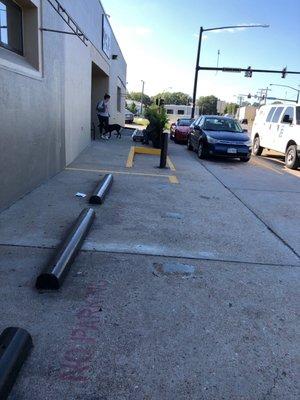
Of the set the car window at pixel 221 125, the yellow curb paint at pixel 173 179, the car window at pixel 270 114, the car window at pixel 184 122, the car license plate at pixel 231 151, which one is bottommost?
the yellow curb paint at pixel 173 179

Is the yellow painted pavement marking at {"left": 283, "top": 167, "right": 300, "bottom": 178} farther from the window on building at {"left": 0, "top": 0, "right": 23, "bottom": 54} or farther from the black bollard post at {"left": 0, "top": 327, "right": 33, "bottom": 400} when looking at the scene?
the black bollard post at {"left": 0, "top": 327, "right": 33, "bottom": 400}

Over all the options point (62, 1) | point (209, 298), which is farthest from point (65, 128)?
point (209, 298)

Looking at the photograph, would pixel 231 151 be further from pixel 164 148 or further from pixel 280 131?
pixel 164 148

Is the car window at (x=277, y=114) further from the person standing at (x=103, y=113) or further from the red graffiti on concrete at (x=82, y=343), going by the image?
the red graffiti on concrete at (x=82, y=343)

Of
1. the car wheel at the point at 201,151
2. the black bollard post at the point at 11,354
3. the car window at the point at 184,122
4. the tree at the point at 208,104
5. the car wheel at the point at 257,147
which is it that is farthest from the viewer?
the tree at the point at 208,104

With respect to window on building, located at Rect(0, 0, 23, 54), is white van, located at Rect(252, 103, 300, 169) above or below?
below

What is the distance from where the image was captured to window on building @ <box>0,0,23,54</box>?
6043 mm

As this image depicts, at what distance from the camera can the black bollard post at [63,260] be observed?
3445 millimetres

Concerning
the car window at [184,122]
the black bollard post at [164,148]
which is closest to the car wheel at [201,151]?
the black bollard post at [164,148]

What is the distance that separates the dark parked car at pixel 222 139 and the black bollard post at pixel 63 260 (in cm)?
917

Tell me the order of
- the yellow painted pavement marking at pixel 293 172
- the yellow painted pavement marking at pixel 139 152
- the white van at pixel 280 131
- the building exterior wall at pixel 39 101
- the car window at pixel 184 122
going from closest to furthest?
the building exterior wall at pixel 39 101
the yellow painted pavement marking at pixel 139 152
the yellow painted pavement marking at pixel 293 172
the white van at pixel 280 131
the car window at pixel 184 122

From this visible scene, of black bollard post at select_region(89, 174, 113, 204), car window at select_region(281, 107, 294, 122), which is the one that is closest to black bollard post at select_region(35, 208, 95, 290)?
black bollard post at select_region(89, 174, 113, 204)

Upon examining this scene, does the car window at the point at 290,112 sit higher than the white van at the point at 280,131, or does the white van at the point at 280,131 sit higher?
the car window at the point at 290,112

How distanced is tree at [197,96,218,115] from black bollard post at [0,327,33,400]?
11457 centimetres
